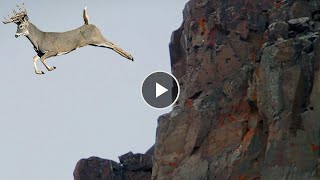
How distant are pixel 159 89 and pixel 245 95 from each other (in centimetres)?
4634

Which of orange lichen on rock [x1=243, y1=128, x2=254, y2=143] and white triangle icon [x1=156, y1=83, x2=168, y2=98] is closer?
white triangle icon [x1=156, y1=83, x2=168, y2=98]

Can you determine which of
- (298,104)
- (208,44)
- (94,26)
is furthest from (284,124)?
(94,26)

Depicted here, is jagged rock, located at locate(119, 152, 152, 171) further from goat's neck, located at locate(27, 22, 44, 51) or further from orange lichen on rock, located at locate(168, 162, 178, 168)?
goat's neck, located at locate(27, 22, 44, 51)

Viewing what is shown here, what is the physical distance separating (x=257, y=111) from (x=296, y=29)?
7.60 m

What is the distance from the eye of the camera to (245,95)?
88438 millimetres

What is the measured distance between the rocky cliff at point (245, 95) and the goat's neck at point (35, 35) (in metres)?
38.5

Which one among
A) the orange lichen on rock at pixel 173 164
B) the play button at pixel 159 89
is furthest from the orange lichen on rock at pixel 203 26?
the play button at pixel 159 89

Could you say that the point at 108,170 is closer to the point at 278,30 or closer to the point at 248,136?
the point at 248,136

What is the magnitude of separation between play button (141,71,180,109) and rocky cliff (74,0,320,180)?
112 ft

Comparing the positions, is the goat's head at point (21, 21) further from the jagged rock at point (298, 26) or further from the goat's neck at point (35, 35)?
the jagged rock at point (298, 26)

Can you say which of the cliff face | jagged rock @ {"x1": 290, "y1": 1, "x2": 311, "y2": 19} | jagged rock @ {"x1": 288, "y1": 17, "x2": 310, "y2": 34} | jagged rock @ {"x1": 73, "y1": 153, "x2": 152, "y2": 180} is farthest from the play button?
jagged rock @ {"x1": 73, "y1": 153, "x2": 152, "y2": 180}

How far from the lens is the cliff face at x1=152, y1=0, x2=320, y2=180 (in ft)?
257

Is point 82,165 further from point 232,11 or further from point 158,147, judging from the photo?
point 232,11

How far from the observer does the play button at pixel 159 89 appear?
138 ft
